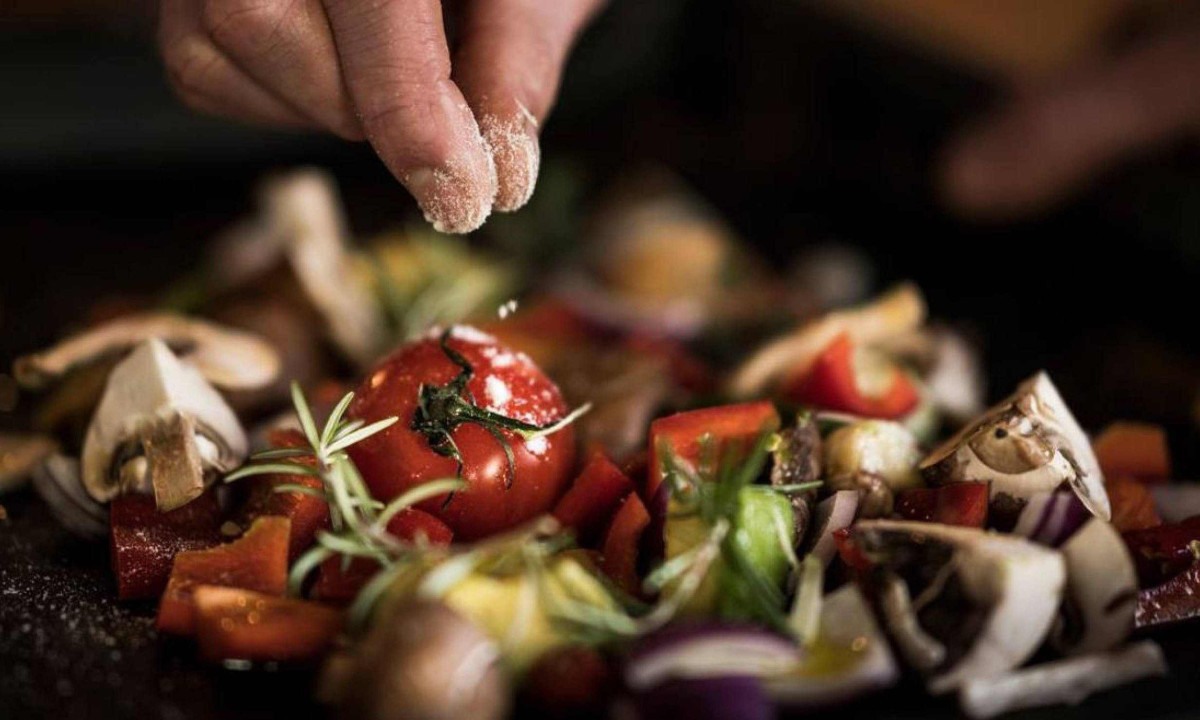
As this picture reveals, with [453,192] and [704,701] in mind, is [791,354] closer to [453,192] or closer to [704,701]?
[453,192]

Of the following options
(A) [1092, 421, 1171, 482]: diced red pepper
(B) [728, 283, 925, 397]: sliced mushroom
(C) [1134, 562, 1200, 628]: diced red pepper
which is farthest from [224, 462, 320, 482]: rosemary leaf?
(A) [1092, 421, 1171, 482]: diced red pepper

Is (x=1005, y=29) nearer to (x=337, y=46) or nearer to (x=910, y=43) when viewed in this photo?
(x=910, y=43)

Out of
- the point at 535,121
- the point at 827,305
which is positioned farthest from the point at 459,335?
the point at 827,305

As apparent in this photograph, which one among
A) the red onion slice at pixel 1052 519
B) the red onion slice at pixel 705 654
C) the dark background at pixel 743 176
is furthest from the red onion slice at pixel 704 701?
the dark background at pixel 743 176

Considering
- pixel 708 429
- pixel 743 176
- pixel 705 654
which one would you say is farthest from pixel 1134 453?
pixel 743 176

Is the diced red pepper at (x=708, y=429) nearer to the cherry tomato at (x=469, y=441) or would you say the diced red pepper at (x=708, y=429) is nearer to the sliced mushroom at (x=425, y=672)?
the cherry tomato at (x=469, y=441)

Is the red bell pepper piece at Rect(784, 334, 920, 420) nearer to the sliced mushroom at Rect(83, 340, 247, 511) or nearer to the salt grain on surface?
the salt grain on surface
